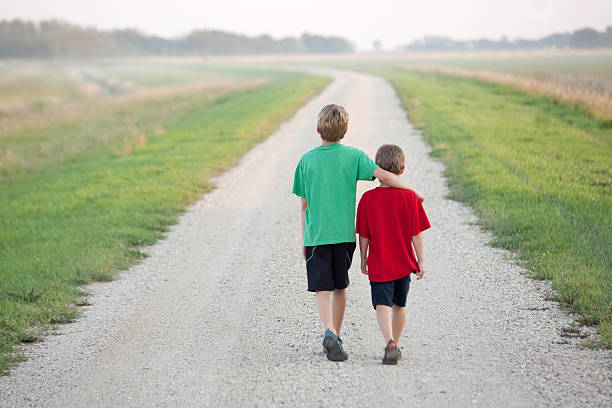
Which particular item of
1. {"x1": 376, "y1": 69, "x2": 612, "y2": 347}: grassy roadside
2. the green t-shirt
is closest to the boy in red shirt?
the green t-shirt

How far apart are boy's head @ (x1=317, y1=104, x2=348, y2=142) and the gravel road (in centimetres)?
170

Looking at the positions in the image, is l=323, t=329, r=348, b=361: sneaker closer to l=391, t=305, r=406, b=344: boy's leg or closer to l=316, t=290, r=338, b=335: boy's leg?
l=316, t=290, r=338, b=335: boy's leg

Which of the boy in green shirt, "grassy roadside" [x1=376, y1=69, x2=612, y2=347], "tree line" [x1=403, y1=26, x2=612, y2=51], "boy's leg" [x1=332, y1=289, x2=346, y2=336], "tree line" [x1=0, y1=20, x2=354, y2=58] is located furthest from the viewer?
"tree line" [x1=0, y1=20, x2=354, y2=58]

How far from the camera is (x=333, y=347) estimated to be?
3.86 metres

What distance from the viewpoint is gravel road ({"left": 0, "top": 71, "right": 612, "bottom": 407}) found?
3.51 metres

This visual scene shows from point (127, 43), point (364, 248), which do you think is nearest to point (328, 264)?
point (364, 248)

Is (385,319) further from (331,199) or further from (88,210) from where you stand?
(88,210)

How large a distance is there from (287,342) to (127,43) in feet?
530

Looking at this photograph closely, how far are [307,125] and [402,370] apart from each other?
47.0 feet

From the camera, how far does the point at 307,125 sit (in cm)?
1753

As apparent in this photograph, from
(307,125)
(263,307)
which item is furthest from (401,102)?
(263,307)

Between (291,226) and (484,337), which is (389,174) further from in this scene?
(291,226)

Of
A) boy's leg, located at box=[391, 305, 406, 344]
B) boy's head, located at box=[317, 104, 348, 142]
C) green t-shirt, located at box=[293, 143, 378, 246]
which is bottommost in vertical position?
boy's leg, located at box=[391, 305, 406, 344]

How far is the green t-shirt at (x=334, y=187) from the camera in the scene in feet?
12.1
